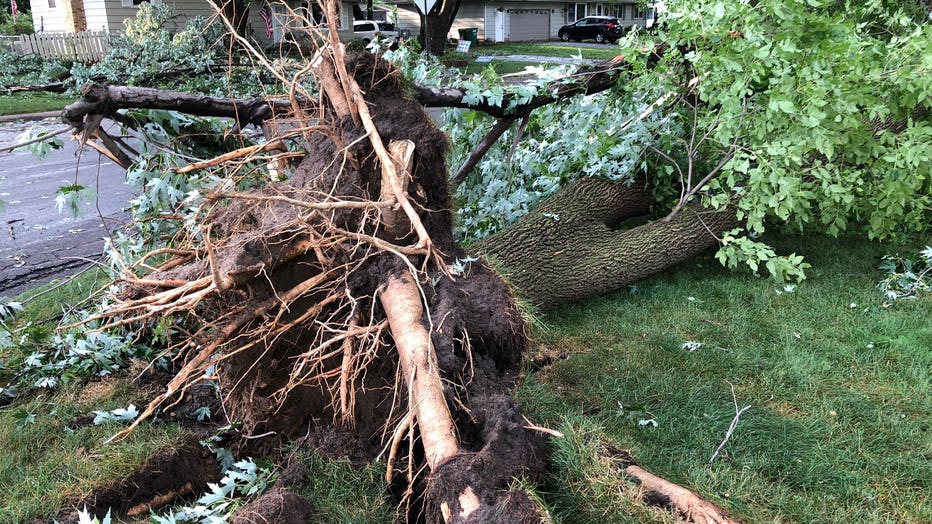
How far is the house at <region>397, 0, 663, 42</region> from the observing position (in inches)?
1481

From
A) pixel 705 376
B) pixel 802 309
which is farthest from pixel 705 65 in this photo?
pixel 705 376

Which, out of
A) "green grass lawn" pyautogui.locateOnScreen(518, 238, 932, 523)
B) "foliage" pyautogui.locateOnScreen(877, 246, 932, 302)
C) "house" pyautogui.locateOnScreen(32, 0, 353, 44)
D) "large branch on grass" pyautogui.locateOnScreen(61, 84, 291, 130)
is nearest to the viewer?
"green grass lawn" pyautogui.locateOnScreen(518, 238, 932, 523)

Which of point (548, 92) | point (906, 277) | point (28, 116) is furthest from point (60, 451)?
point (28, 116)

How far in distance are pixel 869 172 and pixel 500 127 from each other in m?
3.05

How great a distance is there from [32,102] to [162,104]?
49.2ft

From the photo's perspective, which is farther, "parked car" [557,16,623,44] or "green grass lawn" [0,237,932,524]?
"parked car" [557,16,623,44]

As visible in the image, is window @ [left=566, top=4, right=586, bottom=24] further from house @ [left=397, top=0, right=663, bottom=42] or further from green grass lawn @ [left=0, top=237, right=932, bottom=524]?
green grass lawn @ [left=0, top=237, right=932, bottom=524]

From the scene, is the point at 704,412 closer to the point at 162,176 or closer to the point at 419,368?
the point at 419,368

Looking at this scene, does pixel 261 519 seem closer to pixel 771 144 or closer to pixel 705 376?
pixel 705 376

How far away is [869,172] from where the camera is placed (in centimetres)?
520

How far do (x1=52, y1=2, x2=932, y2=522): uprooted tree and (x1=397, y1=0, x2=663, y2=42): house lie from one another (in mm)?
32455

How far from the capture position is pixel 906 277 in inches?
207

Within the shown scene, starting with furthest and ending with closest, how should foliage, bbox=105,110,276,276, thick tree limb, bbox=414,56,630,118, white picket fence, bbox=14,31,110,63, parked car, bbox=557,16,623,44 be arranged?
parked car, bbox=557,16,623,44 → white picket fence, bbox=14,31,110,63 → thick tree limb, bbox=414,56,630,118 → foliage, bbox=105,110,276,276

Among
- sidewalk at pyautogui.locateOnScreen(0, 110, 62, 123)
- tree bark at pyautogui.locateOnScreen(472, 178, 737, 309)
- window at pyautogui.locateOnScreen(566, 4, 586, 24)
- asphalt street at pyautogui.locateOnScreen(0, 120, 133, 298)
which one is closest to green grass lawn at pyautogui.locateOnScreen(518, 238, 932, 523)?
tree bark at pyautogui.locateOnScreen(472, 178, 737, 309)
